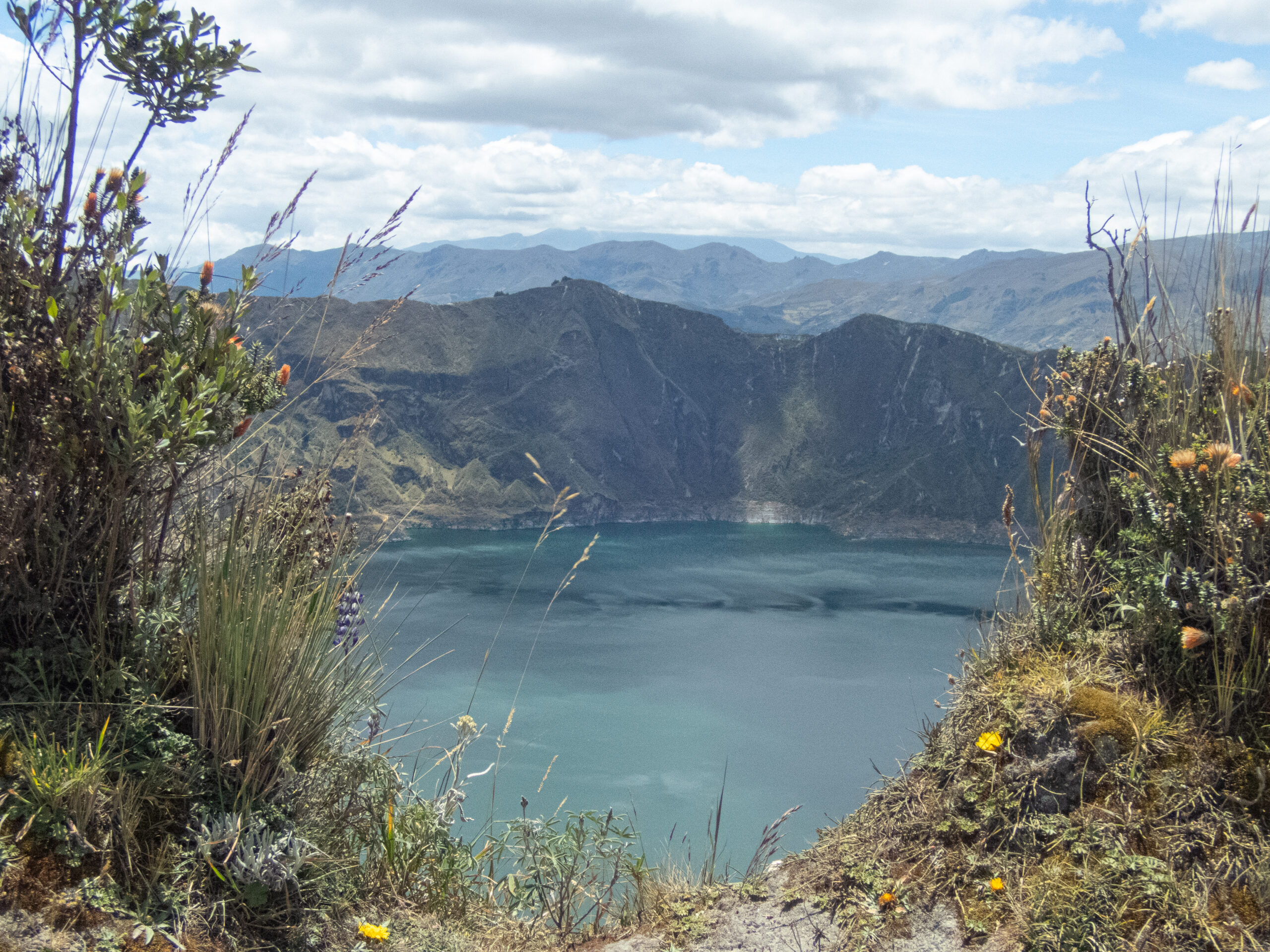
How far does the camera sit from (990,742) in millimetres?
2277

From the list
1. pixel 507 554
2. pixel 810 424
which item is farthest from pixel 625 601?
pixel 810 424

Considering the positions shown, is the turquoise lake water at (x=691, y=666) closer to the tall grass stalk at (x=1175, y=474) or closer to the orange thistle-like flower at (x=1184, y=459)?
the tall grass stalk at (x=1175, y=474)

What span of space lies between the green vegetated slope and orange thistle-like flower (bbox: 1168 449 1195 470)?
248 ft

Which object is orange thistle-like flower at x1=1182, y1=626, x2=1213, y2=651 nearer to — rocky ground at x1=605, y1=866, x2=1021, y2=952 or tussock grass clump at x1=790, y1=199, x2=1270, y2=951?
tussock grass clump at x1=790, y1=199, x2=1270, y2=951

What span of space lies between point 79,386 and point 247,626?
1.90 ft

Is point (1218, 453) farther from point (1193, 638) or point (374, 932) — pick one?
point (374, 932)

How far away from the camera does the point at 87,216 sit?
193 centimetres

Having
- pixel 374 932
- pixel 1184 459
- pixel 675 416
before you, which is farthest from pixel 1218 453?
pixel 675 416

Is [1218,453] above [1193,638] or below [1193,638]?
above

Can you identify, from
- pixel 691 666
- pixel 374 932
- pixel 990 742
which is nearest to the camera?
pixel 374 932

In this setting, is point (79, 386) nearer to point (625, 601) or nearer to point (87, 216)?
point (87, 216)

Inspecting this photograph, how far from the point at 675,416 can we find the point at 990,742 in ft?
359

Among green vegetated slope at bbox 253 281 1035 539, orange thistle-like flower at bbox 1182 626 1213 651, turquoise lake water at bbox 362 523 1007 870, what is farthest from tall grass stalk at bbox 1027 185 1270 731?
green vegetated slope at bbox 253 281 1035 539

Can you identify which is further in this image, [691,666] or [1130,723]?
[691,666]
